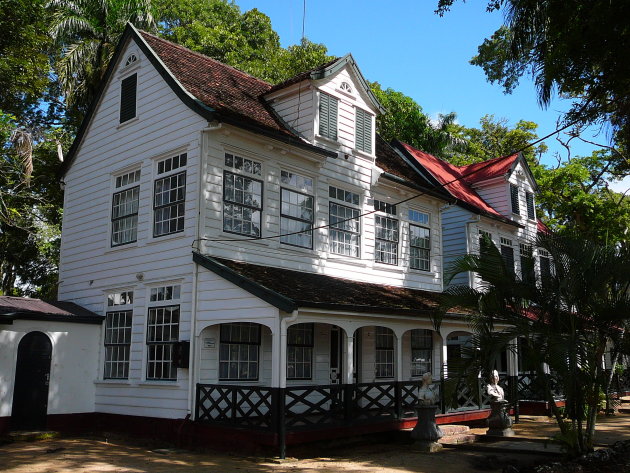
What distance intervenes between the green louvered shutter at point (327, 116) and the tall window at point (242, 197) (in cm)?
267

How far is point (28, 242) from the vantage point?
95.6 ft

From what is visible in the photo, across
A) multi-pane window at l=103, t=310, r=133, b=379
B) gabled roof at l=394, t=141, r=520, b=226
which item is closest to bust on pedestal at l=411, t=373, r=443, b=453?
multi-pane window at l=103, t=310, r=133, b=379

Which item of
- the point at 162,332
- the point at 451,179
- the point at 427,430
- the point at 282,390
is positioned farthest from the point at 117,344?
the point at 451,179

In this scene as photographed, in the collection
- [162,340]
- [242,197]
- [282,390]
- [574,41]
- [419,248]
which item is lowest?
[282,390]

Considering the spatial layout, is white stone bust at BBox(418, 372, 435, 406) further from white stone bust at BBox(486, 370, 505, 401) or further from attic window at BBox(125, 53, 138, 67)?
attic window at BBox(125, 53, 138, 67)

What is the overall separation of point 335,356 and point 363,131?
6.52m

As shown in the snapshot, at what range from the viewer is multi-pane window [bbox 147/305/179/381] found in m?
13.7

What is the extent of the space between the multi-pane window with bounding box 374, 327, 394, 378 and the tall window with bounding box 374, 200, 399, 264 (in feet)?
6.81

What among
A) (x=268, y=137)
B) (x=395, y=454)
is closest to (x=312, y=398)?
(x=395, y=454)

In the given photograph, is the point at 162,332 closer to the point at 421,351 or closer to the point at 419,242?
the point at 421,351

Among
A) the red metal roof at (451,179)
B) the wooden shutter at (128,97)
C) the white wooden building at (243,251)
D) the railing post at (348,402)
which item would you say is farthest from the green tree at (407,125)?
the railing post at (348,402)

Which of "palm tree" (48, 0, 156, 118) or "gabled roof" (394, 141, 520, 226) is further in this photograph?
"palm tree" (48, 0, 156, 118)

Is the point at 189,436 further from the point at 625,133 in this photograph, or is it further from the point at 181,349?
the point at 625,133

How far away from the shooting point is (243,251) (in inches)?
545
